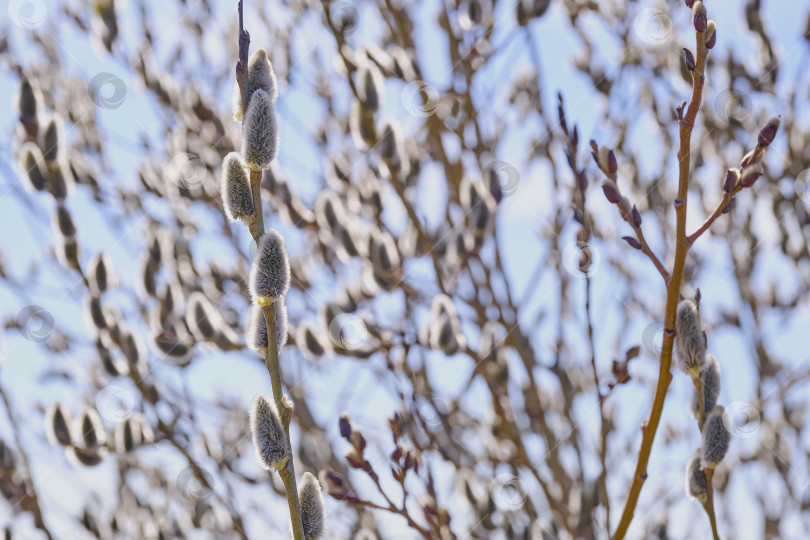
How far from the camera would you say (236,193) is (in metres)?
0.87

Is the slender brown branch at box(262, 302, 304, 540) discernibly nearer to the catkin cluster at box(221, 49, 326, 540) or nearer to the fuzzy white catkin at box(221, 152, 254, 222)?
the catkin cluster at box(221, 49, 326, 540)

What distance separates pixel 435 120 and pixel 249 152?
1.63 metres

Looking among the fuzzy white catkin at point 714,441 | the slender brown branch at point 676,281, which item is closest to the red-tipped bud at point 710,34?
the slender brown branch at point 676,281

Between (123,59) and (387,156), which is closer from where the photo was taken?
(387,156)

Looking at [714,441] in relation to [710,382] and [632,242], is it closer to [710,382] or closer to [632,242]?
[710,382]

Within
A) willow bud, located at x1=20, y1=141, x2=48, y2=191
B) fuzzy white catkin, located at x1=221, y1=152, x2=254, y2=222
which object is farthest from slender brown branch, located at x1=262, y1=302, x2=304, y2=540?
willow bud, located at x1=20, y1=141, x2=48, y2=191

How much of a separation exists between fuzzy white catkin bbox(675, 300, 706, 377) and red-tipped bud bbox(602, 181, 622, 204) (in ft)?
0.50

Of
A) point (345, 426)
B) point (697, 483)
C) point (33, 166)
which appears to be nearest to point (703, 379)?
point (697, 483)

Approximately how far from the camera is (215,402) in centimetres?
350

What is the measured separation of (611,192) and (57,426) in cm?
149

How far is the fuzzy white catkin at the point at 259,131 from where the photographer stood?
86 centimetres

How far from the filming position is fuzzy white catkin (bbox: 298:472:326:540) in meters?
0.88

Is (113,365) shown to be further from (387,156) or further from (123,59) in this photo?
(123,59)

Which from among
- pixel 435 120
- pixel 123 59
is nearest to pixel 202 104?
pixel 123 59
